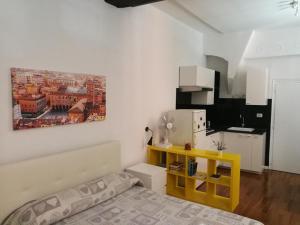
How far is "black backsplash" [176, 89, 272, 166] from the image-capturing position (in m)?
5.18

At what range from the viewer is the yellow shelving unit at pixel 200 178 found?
325 centimetres

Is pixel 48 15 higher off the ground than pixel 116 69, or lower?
higher

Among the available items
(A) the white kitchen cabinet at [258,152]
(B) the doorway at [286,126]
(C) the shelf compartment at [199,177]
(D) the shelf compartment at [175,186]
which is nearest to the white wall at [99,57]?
(D) the shelf compartment at [175,186]

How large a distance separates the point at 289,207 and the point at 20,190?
350 cm

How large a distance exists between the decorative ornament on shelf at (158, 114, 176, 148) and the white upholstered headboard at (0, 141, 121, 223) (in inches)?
42.5

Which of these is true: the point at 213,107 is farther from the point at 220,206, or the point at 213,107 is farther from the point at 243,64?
the point at 220,206

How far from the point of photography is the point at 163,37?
162 inches

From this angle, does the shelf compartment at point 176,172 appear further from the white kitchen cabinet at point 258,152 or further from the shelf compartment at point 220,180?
A: the white kitchen cabinet at point 258,152

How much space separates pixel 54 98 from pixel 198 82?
281 centimetres

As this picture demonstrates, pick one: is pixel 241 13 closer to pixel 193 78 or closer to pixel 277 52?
pixel 193 78

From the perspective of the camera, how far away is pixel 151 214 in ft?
7.22

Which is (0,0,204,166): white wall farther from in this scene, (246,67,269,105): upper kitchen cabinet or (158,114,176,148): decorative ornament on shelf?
(246,67,269,105): upper kitchen cabinet

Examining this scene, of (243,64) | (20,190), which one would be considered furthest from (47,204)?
(243,64)

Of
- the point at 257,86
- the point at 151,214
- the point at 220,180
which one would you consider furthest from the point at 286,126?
the point at 151,214
